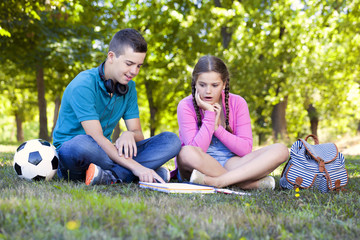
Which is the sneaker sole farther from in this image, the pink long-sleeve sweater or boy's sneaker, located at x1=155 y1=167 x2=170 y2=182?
the pink long-sleeve sweater

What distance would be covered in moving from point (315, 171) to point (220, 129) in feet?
3.45

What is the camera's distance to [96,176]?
128 inches

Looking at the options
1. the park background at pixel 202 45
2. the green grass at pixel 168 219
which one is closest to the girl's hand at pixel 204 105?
the green grass at pixel 168 219

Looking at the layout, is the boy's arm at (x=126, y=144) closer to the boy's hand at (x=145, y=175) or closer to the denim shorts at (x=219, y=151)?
the boy's hand at (x=145, y=175)

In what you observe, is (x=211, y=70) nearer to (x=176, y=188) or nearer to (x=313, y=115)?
(x=176, y=188)

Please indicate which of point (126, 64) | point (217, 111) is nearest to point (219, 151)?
point (217, 111)

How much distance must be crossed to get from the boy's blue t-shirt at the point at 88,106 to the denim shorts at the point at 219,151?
950 mm

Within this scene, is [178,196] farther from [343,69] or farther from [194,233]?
[343,69]

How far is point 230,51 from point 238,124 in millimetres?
8869

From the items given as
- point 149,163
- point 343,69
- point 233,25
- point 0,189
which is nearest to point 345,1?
point 343,69

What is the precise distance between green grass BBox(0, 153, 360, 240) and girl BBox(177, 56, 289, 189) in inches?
30.6

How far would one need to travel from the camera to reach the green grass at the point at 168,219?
175 cm

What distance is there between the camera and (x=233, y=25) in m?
12.7

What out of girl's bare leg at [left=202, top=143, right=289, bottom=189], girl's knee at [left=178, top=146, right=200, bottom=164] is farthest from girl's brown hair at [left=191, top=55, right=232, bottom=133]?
girl's bare leg at [left=202, top=143, right=289, bottom=189]
